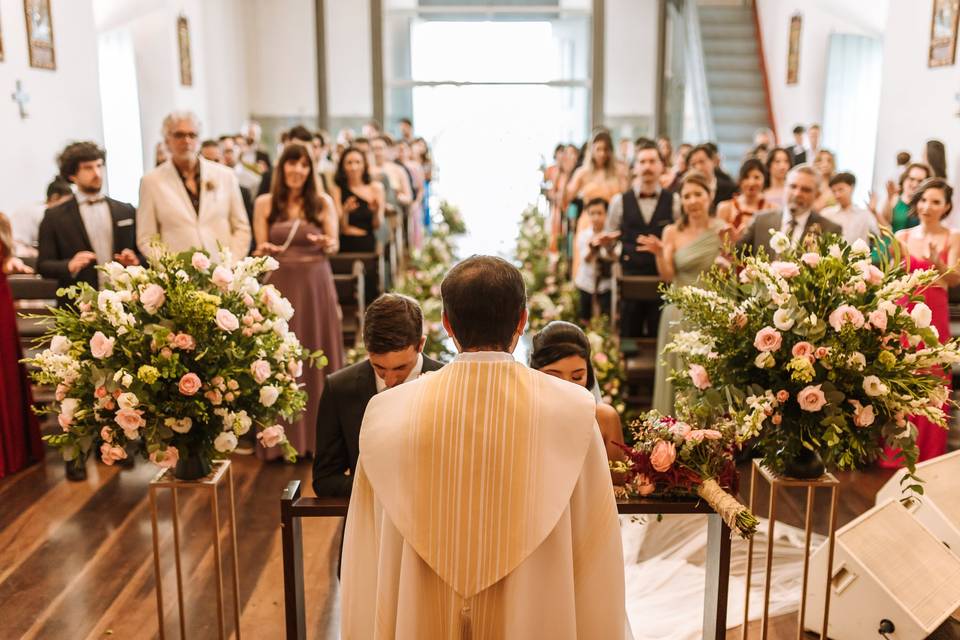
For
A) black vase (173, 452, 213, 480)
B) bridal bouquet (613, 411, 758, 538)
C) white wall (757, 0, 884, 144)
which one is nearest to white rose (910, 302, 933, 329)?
bridal bouquet (613, 411, 758, 538)

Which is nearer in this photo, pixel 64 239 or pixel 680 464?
pixel 680 464

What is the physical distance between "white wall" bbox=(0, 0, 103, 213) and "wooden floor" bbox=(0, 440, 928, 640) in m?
4.78

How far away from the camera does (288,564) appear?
268cm

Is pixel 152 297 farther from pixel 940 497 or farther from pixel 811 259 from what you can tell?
pixel 940 497

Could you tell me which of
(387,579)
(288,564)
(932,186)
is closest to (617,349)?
(932,186)

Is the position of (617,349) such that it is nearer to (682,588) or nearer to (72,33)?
(682,588)

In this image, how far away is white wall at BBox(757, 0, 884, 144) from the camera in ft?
43.9

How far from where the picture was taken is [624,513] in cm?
258

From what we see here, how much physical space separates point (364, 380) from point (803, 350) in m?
1.32

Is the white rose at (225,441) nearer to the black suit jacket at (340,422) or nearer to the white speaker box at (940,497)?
the black suit jacket at (340,422)

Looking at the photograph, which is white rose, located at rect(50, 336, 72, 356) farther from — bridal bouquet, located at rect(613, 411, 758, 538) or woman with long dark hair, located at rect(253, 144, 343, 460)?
woman with long dark hair, located at rect(253, 144, 343, 460)

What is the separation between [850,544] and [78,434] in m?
2.72

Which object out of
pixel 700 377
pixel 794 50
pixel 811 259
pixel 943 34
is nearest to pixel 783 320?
pixel 811 259

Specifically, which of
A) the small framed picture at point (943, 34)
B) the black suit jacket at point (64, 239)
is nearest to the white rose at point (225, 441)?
the black suit jacket at point (64, 239)
